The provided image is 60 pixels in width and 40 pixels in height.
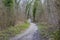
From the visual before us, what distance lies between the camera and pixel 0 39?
9.34 meters

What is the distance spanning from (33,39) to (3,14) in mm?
4299

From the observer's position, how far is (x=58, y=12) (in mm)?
6770

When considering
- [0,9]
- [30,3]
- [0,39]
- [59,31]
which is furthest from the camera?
[30,3]

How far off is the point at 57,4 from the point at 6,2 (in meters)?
9.24

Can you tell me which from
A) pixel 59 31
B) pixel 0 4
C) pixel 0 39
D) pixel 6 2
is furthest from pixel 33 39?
pixel 6 2

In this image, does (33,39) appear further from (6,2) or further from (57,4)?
(6,2)

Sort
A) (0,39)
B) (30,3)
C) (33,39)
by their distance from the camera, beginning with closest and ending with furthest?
(0,39) < (33,39) < (30,3)

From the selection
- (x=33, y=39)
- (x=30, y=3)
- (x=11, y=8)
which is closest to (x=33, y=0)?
(x=30, y=3)

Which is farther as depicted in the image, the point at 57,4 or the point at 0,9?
the point at 0,9

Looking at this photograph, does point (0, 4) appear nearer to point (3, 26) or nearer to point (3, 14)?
point (3, 14)

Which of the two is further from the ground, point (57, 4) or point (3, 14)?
point (57, 4)

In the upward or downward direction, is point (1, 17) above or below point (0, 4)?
below

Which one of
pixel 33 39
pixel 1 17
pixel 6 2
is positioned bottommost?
pixel 33 39

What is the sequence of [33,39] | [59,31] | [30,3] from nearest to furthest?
1. [59,31]
2. [33,39]
3. [30,3]
